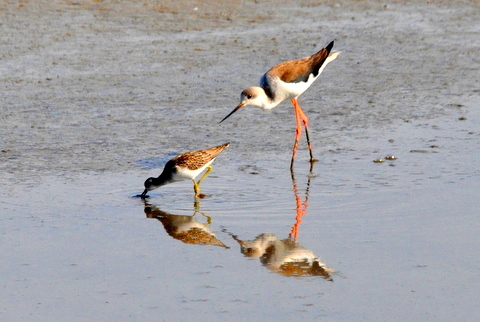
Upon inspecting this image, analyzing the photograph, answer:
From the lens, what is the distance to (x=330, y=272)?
19.5ft

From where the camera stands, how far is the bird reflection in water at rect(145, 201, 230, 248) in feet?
21.9

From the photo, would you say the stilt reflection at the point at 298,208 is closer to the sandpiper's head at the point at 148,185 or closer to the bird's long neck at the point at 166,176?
the bird's long neck at the point at 166,176

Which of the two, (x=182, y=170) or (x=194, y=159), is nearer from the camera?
(x=182, y=170)

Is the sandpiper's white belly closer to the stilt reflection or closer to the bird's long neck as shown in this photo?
the bird's long neck

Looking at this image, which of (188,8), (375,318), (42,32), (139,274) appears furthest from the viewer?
(188,8)

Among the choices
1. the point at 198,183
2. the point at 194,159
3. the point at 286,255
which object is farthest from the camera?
the point at 198,183

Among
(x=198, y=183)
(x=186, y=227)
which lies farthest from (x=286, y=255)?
(x=198, y=183)

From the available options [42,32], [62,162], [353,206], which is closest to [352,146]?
[353,206]

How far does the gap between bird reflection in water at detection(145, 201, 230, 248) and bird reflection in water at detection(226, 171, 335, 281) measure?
0.66ft

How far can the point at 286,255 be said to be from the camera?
6332 mm

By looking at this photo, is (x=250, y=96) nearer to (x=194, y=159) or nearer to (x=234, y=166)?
(x=234, y=166)

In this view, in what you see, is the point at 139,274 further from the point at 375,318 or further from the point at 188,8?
the point at 188,8

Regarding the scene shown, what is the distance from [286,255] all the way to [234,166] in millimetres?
2412

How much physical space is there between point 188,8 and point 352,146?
6.17 metres
